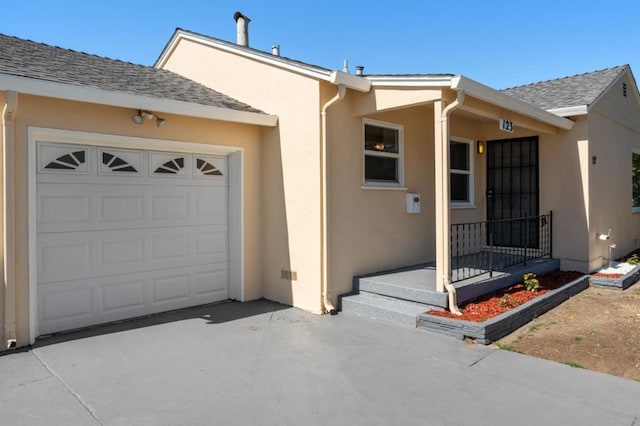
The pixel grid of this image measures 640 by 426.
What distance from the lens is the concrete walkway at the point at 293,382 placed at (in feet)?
10.1

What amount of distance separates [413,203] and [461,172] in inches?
79.7

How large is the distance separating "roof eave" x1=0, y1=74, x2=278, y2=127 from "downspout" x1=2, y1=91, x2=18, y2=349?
0.17 m

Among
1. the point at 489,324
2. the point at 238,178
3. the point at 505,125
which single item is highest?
the point at 505,125

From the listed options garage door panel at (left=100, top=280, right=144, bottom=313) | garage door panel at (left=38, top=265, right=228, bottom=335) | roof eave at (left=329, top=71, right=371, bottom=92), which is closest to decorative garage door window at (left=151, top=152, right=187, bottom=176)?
garage door panel at (left=38, top=265, right=228, bottom=335)

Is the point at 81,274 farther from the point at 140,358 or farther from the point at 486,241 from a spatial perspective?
the point at 486,241

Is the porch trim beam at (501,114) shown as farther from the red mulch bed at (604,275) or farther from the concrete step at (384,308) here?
the red mulch bed at (604,275)

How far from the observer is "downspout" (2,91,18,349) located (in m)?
4.34

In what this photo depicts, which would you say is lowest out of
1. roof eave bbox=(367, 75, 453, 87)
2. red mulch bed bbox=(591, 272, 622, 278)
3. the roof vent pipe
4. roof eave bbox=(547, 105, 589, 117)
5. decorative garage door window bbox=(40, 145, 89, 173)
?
red mulch bed bbox=(591, 272, 622, 278)

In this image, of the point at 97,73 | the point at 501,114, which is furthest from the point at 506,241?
the point at 97,73

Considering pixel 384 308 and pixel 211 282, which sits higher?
pixel 211 282

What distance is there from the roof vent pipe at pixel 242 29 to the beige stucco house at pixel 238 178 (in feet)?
0.20

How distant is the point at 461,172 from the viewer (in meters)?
8.47

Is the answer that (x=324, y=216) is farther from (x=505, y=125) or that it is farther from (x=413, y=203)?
(x=505, y=125)

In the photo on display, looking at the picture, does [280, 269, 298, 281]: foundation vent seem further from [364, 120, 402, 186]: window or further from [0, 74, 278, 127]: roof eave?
[0, 74, 278, 127]: roof eave
